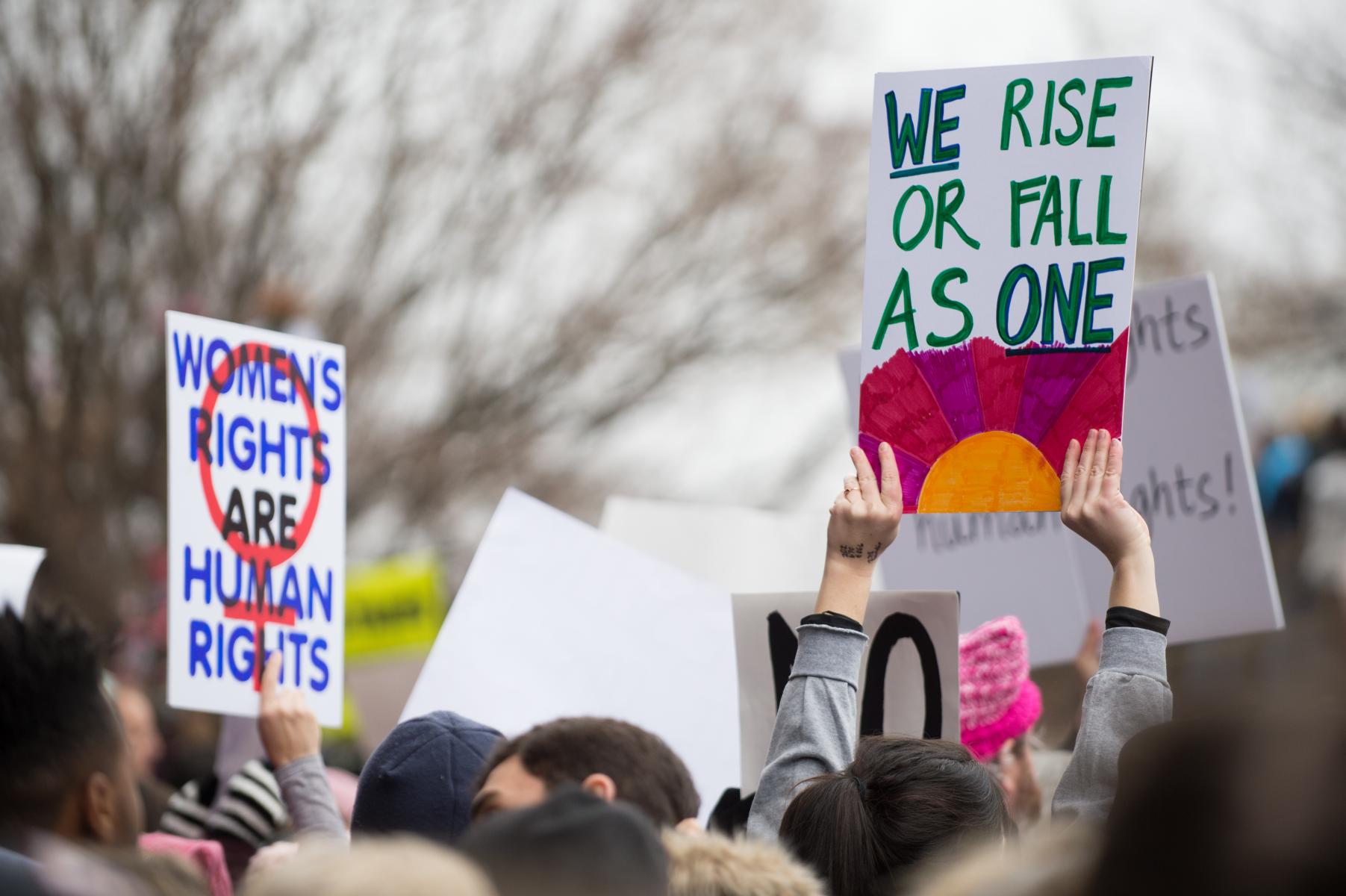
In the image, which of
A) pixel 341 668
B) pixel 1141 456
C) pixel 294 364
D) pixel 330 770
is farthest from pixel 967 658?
pixel 330 770

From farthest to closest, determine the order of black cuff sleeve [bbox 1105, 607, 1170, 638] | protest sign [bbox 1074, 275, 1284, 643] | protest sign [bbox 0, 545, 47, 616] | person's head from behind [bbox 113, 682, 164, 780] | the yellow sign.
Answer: the yellow sign
person's head from behind [bbox 113, 682, 164, 780]
protest sign [bbox 1074, 275, 1284, 643]
protest sign [bbox 0, 545, 47, 616]
black cuff sleeve [bbox 1105, 607, 1170, 638]

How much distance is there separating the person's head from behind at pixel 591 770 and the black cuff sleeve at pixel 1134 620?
2.21 feet

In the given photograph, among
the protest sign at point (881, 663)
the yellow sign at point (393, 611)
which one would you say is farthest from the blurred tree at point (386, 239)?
the protest sign at point (881, 663)

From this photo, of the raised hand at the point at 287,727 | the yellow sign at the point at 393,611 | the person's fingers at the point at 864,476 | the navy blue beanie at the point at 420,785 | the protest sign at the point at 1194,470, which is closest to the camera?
the navy blue beanie at the point at 420,785

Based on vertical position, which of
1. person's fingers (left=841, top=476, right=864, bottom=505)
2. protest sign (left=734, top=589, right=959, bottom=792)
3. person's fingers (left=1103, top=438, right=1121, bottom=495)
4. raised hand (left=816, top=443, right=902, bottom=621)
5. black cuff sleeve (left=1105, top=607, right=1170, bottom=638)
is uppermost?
person's fingers (left=1103, top=438, right=1121, bottom=495)

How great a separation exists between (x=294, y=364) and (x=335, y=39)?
6.09 metres

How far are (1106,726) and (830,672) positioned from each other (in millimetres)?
443

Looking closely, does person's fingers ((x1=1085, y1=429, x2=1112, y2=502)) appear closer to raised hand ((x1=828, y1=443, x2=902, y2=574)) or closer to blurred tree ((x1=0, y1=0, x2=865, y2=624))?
raised hand ((x1=828, y1=443, x2=902, y2=574))

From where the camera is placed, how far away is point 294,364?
144 inches

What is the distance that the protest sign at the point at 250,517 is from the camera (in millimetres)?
3438

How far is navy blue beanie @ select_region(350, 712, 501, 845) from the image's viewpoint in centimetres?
250

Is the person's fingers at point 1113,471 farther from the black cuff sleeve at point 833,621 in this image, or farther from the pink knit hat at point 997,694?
the pink knit hat at point 997,694

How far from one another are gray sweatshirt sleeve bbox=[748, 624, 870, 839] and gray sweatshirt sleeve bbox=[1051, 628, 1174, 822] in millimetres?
350

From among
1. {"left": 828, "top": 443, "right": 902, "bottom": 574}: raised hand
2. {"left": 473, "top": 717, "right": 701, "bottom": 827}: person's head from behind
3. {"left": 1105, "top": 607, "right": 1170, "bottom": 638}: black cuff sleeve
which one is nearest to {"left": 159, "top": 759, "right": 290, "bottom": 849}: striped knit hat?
{"left": 473, "top": 717, "right": 701, "bottom": 827}: person's head from behind
